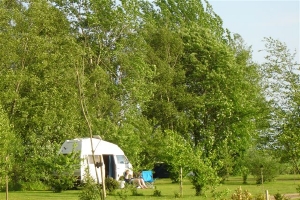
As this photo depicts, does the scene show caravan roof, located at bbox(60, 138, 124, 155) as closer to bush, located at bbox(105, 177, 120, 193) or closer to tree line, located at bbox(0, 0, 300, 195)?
tree line, located at bbox(0, 0, 300, 195)

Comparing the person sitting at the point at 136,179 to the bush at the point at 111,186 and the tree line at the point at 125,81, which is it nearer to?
the tree line at the point at 125,81

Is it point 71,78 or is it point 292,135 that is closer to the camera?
point 292,135

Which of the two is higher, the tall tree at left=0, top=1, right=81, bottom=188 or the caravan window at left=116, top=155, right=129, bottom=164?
the tall tree at left=0, top=1, right=81, bottom=188

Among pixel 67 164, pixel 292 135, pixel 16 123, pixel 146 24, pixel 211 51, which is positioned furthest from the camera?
pixel 146 24

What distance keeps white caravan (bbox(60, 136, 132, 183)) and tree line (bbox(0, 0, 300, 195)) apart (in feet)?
2.79

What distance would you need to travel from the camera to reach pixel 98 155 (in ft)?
109

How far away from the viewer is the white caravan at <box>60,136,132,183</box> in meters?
32.0

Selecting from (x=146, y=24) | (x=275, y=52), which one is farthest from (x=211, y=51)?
(x=275, y=52)

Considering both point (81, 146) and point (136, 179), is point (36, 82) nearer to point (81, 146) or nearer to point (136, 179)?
point (81, 146)

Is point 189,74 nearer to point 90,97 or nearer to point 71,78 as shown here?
point 90,97

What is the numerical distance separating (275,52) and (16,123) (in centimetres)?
1765

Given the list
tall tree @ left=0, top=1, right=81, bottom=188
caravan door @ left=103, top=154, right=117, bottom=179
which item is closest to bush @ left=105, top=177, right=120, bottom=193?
tall tree @ left=0, top=1, right=81, bottom=188

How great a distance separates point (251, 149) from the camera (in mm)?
44844

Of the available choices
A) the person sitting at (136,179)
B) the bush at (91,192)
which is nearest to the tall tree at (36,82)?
the person sitting at (136,179)
